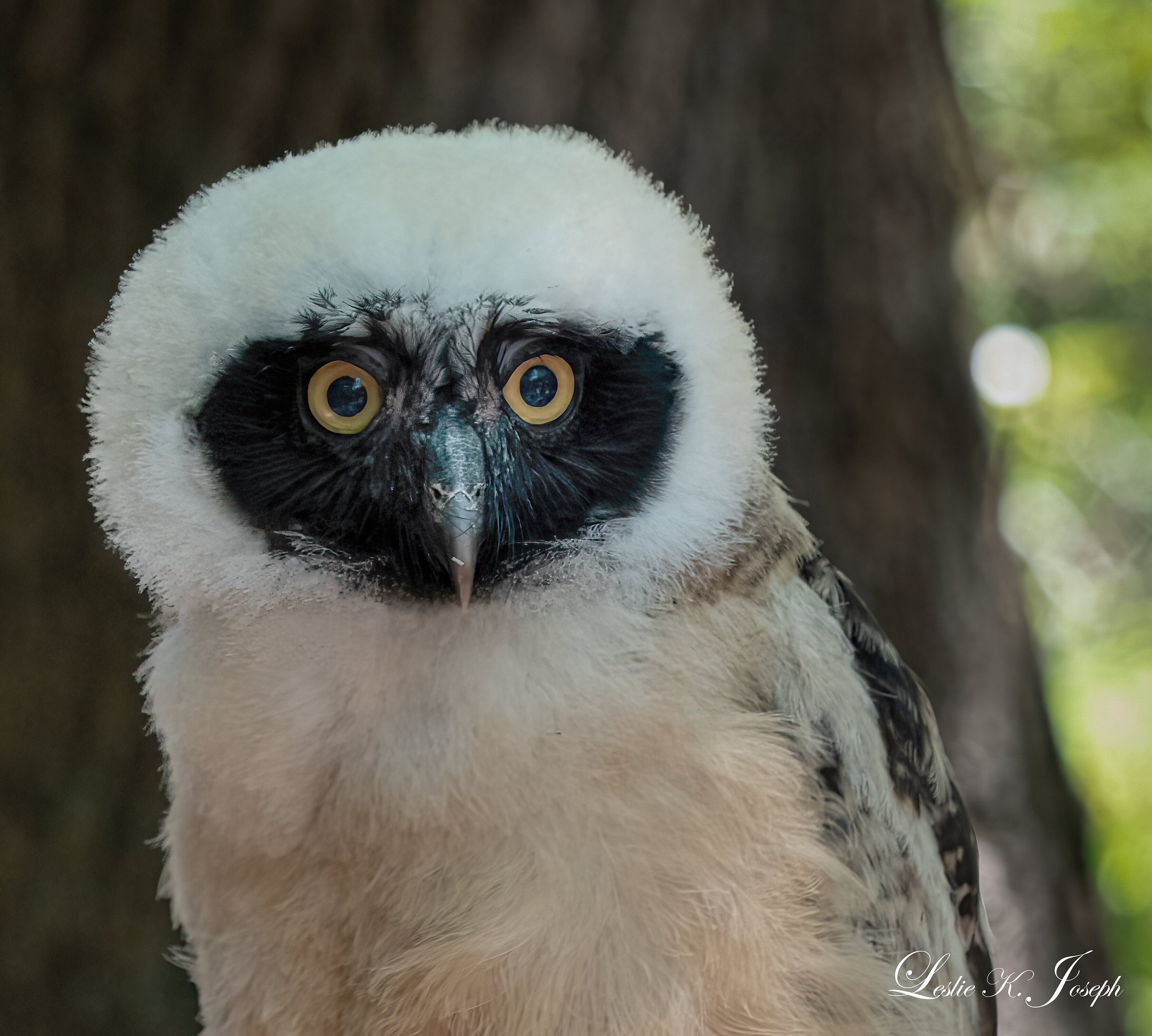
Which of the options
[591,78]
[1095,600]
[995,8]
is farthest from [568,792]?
[1095,600]

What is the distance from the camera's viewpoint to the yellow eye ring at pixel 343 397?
997mm

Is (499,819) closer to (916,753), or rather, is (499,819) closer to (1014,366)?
(916,753)

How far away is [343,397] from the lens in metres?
1.01

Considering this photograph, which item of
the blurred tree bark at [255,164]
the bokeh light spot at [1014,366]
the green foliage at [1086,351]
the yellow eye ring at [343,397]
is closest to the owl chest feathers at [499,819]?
the yellow eye ring at [343,397]

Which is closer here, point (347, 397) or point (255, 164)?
point (347, 397)

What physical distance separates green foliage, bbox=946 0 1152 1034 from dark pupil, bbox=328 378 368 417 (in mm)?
2777

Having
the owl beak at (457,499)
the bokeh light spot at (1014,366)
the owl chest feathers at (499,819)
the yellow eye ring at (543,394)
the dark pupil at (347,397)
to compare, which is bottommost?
the owl chest feathers at (499,819)

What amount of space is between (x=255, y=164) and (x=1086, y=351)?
4149 millimetres

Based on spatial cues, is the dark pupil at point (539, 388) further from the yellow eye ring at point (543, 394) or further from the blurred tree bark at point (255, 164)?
the blurred tree bark at point (255, 164)

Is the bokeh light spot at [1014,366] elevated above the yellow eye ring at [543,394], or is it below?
above

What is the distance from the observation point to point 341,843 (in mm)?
1123

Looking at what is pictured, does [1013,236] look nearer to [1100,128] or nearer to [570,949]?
[1100,128]

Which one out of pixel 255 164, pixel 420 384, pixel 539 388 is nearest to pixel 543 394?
pixel 539 388

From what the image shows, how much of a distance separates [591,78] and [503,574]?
89 cm
